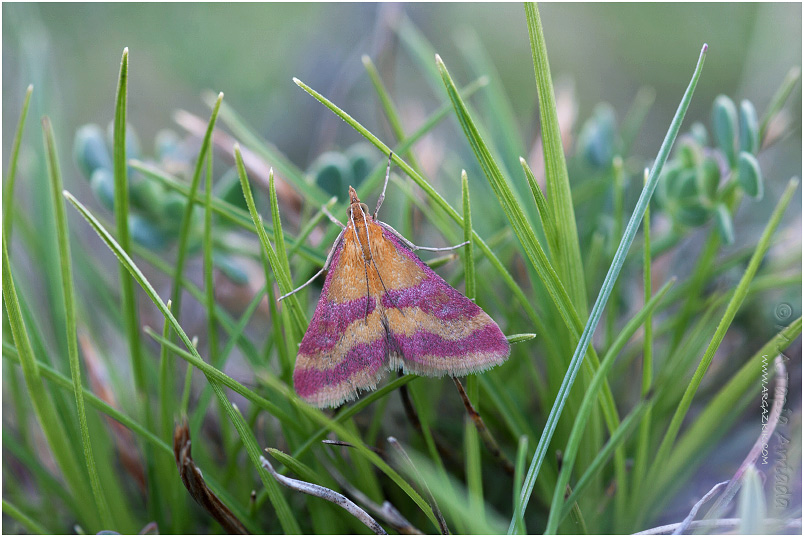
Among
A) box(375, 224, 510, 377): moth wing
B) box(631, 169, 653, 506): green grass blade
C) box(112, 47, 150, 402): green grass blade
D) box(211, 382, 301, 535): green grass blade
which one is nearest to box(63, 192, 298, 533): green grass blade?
box(211, 382, 301, 535): green grass blade

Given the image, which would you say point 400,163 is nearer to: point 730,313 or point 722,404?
point 730,313

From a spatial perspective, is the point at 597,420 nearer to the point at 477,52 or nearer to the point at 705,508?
the point at 705,508

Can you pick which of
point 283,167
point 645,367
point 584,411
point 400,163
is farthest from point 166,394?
point 645,367

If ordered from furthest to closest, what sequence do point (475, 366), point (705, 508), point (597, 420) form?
point (705, 508), point (597, 420), point (475, 366)

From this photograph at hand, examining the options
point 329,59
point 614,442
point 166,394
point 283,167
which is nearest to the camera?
point 614,442

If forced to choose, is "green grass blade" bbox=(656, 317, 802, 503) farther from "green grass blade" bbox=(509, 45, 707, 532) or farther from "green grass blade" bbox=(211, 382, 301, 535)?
"green grass blade" bbox=(211, 382, 301, 535)

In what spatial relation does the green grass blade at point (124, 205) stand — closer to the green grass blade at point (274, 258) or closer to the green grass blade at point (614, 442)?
the green grass blade at point (274, 258)

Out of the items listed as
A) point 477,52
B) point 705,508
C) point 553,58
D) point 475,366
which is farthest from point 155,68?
point 705,508
